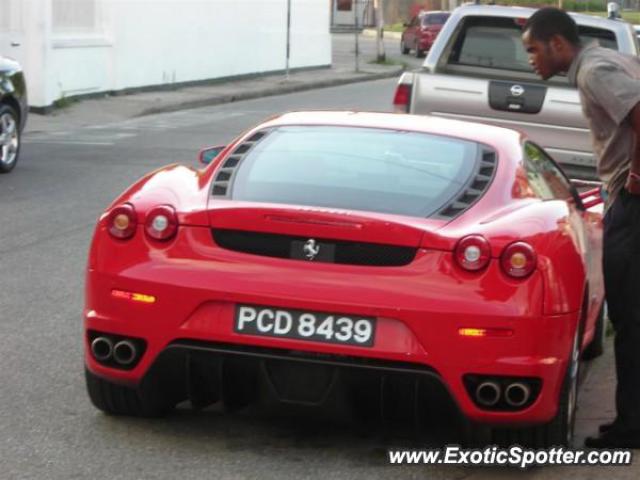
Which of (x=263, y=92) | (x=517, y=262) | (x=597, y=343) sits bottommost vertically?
(x=263, y=92)

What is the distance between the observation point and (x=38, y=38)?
23.4 meters

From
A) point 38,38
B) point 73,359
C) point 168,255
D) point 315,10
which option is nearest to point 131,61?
point 38,38

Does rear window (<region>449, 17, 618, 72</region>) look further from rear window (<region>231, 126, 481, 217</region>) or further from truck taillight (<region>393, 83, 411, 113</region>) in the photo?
rear window (<region>231, 126, 481, 217</region>)

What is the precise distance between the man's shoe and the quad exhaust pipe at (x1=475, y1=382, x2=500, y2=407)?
68 cm

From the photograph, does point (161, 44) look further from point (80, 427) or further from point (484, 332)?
point (484, 332)

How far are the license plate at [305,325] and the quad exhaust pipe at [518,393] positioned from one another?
53cm

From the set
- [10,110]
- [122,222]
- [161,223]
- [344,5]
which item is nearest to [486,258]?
[161,223]

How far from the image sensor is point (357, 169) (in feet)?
20.3

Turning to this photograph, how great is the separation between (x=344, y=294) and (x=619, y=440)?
1.32 metres

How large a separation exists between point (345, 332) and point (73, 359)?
2399 millimetres

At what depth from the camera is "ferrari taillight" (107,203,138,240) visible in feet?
19.2

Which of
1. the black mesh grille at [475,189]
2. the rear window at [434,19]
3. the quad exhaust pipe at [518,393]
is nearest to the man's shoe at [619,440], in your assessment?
the quad exhaust pipe at [518,393]

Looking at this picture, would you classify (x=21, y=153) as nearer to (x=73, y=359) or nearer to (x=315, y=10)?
(x=73, y=359)

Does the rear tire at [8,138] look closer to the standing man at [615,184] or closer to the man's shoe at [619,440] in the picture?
the standing man at [615,184]
